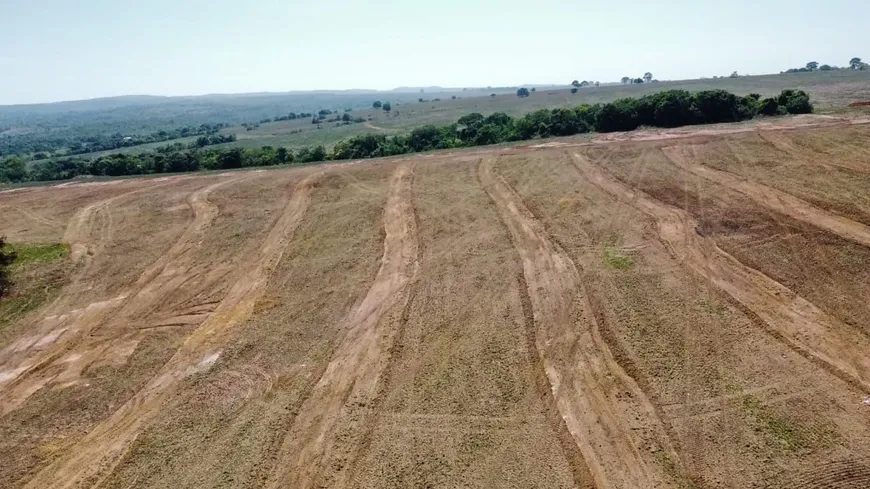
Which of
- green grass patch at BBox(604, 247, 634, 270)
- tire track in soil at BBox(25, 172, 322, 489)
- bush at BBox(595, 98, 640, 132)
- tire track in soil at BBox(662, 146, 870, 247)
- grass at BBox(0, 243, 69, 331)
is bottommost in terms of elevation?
tire track in soil at BBox(25, 172, 322, 489)

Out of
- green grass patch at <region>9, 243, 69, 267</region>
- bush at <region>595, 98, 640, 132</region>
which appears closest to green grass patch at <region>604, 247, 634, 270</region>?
green grass patch at <region>9, 243, 69, 267</region>

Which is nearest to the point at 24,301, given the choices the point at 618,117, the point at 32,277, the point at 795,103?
Answer: the point at 32,277

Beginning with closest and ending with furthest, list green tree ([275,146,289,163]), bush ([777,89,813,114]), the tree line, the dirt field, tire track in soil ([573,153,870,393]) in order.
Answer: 1. the dirt field
2. tire track in soil ([573,153,870,393])
3. bush ([777,89,813,114])
4. the tree line
5. green tree ([275,146,289,163])

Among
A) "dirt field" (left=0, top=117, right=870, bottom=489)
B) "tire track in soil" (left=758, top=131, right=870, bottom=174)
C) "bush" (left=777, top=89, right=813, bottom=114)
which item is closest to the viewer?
"dirt field" (left=0, top=117, right=870, bottom=489)

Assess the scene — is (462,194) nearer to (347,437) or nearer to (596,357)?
(596,357)

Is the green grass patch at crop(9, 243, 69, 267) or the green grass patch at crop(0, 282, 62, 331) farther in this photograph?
the green grass patch at crop(9, 243, 69, 267)

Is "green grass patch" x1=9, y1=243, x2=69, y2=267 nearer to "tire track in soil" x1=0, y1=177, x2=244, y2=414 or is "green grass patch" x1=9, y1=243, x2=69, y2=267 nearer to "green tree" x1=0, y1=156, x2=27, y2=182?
"tire track in soil" x1=0, y1=177, x2=244, y2=414

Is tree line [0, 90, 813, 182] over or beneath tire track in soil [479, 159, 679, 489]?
over

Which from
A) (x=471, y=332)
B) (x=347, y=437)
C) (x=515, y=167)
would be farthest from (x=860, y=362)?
(x=515, y=167)
